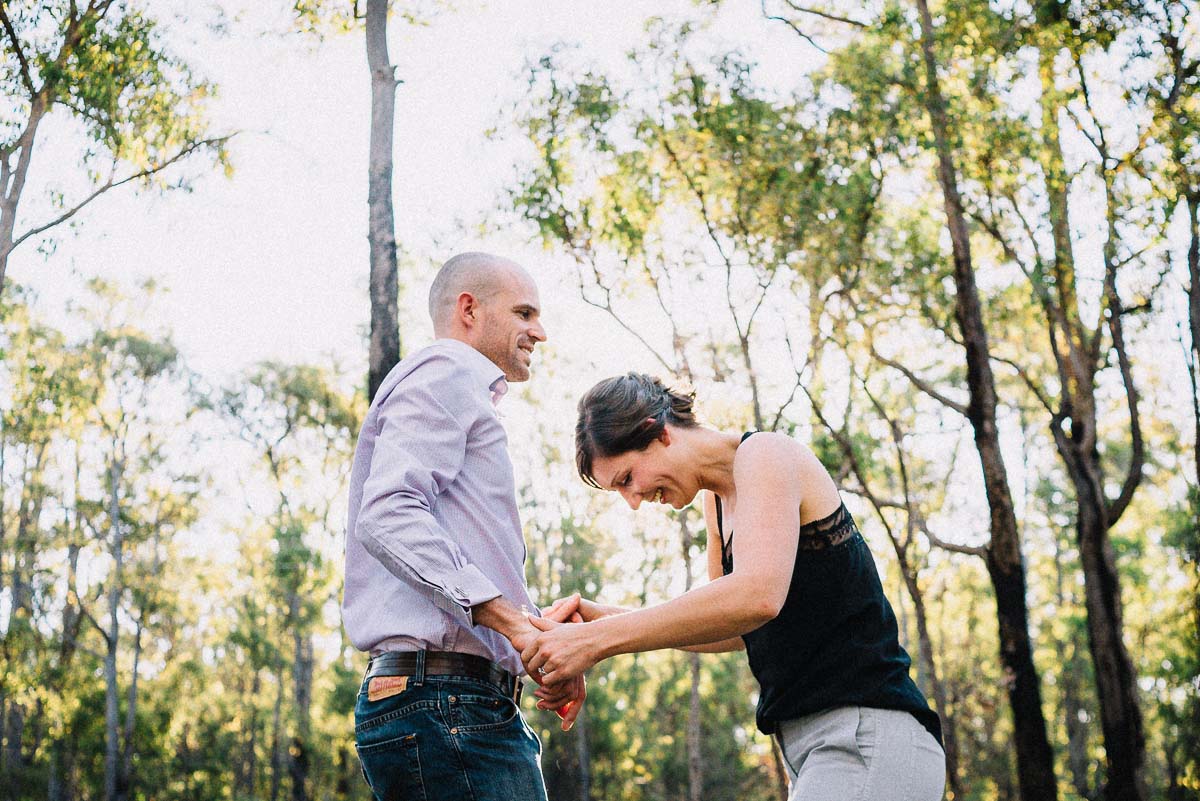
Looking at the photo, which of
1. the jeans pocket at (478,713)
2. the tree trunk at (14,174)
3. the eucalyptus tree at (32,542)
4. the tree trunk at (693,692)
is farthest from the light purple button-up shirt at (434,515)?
the eucalyptus tree at (32,542)

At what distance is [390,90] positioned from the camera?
8477 millimetres

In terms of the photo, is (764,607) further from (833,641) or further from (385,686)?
(385,686)

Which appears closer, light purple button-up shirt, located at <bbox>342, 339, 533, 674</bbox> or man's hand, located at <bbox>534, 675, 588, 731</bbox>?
light purple button-up shirt, located at <bbox>342, 339, 533, 674</bbox>

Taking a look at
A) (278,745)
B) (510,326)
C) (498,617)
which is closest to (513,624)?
(498,617)

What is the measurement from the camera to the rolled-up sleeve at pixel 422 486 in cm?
231

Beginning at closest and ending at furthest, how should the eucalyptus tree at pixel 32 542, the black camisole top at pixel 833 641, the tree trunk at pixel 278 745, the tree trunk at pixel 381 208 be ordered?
1. the black camisole top at pixel 833 641
2. the tree trunk at pixel 381 208
3. the eucalyptus tree at pixel 32 542
4. the tree trunk at pixel 278 745

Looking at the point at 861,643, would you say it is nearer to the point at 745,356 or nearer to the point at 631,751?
the point at 745,356

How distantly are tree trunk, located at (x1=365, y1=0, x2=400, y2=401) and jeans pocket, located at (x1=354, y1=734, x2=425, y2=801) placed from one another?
16.4 feet

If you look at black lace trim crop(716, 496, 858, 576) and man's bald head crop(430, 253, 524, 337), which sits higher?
man's bald head crop(430, 253, 524, 337)

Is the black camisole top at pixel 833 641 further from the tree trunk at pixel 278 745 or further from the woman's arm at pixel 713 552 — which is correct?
the tree trunk at pixel 278 745

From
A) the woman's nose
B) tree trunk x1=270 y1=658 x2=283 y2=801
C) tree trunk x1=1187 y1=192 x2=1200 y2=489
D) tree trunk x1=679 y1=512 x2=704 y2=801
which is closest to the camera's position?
the woman's nose

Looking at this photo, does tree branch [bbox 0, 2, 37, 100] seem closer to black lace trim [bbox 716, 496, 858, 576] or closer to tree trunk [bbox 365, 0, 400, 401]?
tree trunk [bbox 365, 0, 400, 401]

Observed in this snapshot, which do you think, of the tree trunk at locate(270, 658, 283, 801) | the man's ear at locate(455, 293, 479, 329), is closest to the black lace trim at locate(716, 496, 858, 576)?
the man's ear at locate(455, 293, 479, 329)

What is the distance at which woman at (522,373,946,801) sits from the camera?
2.35 m
